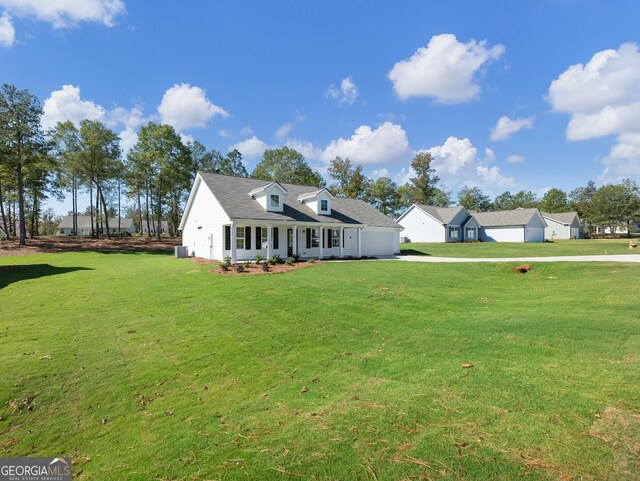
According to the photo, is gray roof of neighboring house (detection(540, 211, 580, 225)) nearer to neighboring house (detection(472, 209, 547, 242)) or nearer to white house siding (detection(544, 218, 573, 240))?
white house siding (detection(544, 218, 573, 240))

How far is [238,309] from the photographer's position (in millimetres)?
9188

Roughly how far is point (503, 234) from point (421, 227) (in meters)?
13.2

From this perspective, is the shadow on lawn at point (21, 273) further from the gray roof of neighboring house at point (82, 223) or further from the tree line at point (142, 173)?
the gray roof of neighboring house at point (82, 223)

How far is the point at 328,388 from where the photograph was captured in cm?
464

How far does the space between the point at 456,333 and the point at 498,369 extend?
74.9 inches

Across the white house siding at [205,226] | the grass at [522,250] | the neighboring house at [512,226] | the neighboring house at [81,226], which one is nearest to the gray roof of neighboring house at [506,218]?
the neighboring house at [512,226]

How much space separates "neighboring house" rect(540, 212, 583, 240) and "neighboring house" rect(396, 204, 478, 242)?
20.6 metres

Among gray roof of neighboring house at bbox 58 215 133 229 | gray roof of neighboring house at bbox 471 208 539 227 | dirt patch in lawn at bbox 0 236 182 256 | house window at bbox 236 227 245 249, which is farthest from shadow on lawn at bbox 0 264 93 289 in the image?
gray roof of neighboring house at bbox 58 215 133 229

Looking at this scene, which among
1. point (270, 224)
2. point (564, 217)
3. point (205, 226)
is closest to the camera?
point (270, 224)

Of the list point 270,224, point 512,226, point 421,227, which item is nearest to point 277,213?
point 270,224

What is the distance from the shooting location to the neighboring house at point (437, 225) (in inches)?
1821

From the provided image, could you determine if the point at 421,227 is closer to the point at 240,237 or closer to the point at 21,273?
the point at 240,237

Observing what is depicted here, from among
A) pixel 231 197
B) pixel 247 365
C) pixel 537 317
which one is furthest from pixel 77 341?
pixel 231 197

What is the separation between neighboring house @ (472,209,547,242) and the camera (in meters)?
48.3
